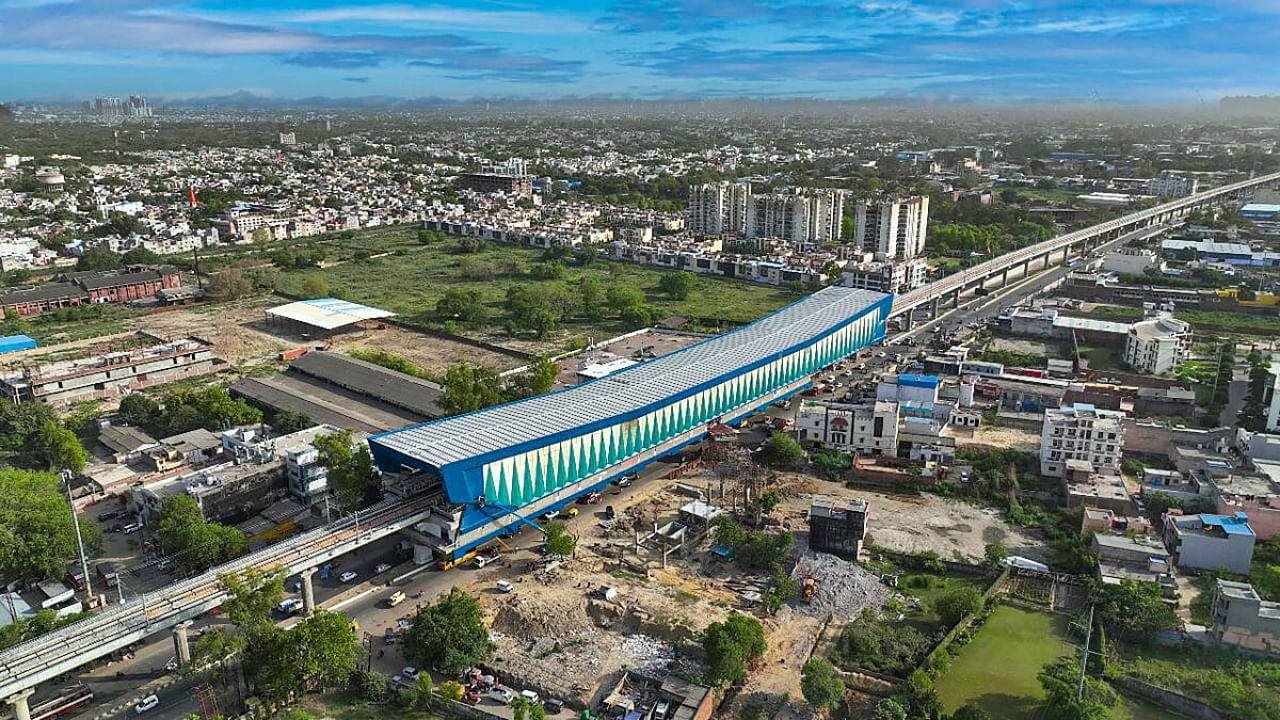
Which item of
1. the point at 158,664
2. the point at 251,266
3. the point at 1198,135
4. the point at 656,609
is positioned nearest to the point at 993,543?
the point at 656,609

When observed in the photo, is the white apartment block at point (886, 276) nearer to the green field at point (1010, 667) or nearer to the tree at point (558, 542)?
the green field at point (1010, 667)

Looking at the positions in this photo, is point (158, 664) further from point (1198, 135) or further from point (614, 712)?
point (1198, 135)

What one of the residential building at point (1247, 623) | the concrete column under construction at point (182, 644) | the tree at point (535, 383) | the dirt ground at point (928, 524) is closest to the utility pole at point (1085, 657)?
the residential building at point (1247, 623)

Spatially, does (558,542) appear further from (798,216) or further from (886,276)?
(798,216)

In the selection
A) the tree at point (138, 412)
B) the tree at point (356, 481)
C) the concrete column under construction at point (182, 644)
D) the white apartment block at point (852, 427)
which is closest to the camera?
the concrete column under construction at point (182, 644)

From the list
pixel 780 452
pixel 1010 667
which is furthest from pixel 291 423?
pixel 1010 667

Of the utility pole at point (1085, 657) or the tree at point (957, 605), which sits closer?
→ the utility pole at point (1085, 657)

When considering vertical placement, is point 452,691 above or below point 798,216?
below
